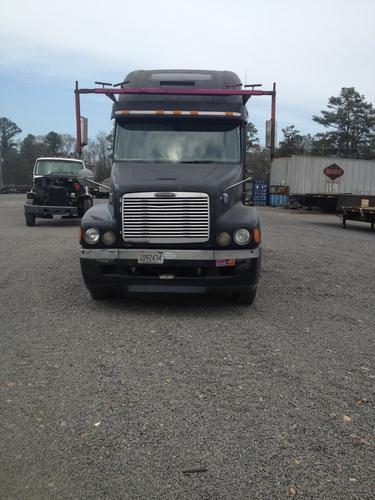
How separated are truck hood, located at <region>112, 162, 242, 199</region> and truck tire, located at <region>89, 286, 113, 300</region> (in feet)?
4.03

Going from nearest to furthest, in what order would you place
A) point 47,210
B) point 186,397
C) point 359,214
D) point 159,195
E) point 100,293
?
1. point 186,397
2. point 159,195
3. point 100,293
4. point 47,210
5. point 359,214

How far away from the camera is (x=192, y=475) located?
109 inches

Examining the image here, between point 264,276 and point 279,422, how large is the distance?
514 cm

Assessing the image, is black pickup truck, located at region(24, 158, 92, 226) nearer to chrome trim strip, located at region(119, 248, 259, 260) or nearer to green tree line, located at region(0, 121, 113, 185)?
chrome trim strip, located at region(119, 248, 259, 260)

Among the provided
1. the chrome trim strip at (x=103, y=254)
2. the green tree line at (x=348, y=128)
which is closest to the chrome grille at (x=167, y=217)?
the chrome trim strip at (x=103, y=254)

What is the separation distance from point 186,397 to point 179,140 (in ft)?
13.5

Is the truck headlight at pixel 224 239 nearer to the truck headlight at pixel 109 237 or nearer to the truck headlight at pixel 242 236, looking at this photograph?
A: the truck headlight at pixel 242 236

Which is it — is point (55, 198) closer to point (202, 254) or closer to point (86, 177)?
point (86, 177)

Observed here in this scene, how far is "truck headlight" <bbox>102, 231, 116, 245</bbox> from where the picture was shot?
5930mm

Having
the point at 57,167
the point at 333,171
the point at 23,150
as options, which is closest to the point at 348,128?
the point at 333,171

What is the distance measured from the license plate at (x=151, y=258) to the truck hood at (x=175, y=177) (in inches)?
30.1

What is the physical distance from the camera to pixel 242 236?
5.88 meters

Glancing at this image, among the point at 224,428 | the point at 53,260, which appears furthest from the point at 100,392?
the point at 53,260

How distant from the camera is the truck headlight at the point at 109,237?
5930 millimetres
